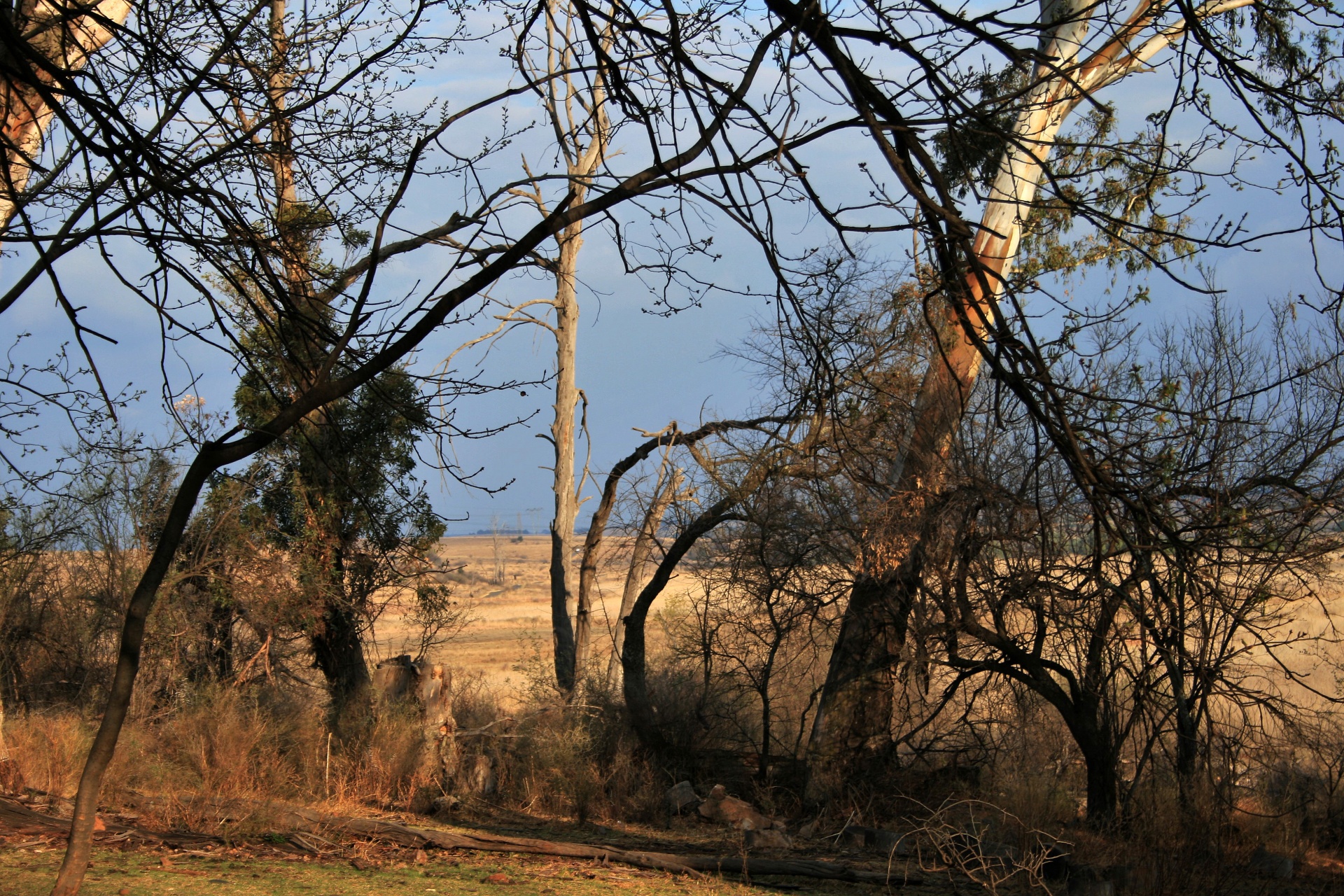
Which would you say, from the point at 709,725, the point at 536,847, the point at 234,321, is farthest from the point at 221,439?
the point at 709,725

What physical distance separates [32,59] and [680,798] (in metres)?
10.7

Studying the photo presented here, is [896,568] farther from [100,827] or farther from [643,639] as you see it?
[100,827]

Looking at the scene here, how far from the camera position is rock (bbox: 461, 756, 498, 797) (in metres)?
12.5

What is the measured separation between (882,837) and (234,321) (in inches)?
320

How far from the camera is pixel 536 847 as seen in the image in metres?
8.19

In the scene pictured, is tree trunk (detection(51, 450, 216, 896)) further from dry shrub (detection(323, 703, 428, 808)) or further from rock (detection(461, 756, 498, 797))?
rock (detection(461, 756, 498, 797))

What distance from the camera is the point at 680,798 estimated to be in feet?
39.5

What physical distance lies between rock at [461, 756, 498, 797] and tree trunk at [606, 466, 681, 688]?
243 centimetres

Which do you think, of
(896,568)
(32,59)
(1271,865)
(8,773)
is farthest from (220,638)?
(1271,865)

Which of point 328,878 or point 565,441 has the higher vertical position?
point 565,441

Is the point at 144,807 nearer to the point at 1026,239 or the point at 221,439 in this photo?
the point at 221,439

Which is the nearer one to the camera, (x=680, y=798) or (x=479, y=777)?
(x=680, y=798)

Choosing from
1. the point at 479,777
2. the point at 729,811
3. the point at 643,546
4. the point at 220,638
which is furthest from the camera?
the point at 643,546

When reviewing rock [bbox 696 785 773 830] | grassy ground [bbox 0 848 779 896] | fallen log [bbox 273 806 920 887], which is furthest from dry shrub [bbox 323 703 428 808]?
grassy ground [bbox 0 848 779 896]
